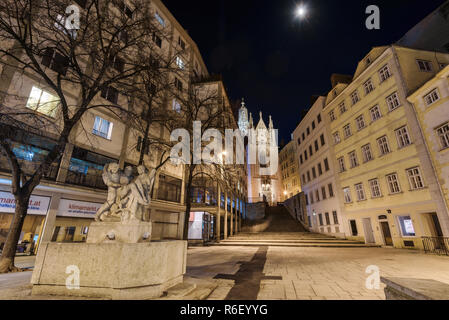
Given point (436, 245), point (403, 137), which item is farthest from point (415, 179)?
point (436, 245)

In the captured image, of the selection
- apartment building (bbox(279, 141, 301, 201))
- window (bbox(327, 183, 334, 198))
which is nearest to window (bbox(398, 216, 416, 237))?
window (bbox(327, 183, 334, 198))

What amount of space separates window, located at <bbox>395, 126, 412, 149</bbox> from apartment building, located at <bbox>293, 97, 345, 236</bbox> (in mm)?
7528

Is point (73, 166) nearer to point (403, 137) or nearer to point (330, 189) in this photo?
point (403, 137)

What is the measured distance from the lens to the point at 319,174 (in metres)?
26.3

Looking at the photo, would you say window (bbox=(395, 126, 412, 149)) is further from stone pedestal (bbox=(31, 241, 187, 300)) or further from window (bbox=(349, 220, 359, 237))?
stone pedestal (bbox=(31, 241, 187, 300))

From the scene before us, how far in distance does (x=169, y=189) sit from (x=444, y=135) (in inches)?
870

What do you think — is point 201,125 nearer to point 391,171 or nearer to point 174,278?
point 174,278

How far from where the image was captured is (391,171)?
54.0ft

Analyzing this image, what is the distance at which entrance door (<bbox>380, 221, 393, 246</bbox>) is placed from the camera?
1681 centimetres

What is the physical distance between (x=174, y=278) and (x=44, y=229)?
40.8 ft

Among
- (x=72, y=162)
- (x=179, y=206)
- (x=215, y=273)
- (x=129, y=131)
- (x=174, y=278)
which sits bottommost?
(x=215, y=273)

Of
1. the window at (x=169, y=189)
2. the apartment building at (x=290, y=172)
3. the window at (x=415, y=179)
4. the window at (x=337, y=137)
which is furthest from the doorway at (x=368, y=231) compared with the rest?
the apartment building at (x=290, y=172)
